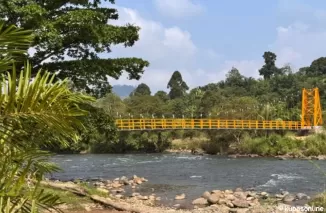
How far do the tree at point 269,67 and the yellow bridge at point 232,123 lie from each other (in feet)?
160

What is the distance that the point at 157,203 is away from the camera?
42.7ft

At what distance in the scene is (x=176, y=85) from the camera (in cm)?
8369

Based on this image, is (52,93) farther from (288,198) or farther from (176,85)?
(176,85)

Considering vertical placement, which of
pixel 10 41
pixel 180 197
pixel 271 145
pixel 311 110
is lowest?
pixel 180 197

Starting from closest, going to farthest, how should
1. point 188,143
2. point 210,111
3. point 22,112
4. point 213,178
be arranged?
point 22,112 < point 213,178 < point 188,143 < point 210,111

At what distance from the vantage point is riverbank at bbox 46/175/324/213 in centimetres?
923

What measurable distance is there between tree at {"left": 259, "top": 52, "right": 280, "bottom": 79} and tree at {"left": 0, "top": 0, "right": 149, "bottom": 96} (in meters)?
81.2

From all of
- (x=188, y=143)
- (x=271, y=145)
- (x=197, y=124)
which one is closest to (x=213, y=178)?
→ (x=271, y=145)

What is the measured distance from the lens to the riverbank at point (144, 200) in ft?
30.3

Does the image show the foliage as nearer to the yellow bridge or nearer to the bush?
the yellow bridge

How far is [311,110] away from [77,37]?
33398 millimetres

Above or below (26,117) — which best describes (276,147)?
below

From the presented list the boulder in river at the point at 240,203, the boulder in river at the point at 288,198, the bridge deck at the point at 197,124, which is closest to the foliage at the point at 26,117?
the boulder in river at the point at 240,203

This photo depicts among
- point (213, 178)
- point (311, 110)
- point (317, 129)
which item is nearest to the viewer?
point (213, 178)
